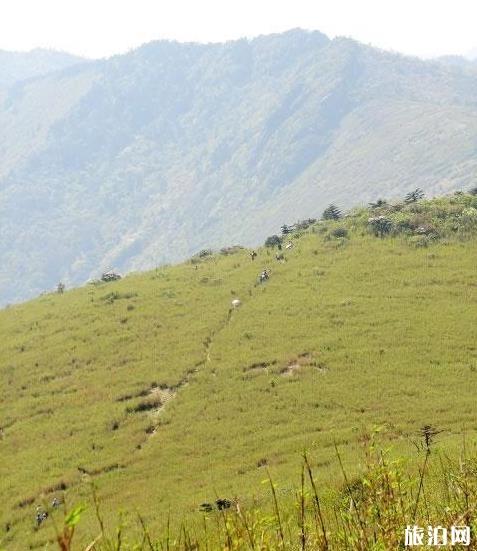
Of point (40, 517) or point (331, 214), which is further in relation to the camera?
point (331, 214)

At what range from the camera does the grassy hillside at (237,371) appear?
28875 mm

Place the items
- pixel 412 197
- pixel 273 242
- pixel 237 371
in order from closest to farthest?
1. pixel 237 371
2. pixel 273 242
3. pixel 412 197

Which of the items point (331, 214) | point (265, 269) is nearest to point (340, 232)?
point (265, 269)

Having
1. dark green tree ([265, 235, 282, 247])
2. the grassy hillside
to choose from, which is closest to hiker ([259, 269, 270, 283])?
the grassy hillside

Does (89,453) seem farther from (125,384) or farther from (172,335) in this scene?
(172,335)

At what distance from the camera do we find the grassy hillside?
2888 centimetres

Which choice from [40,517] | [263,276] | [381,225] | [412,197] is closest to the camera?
[40,517]

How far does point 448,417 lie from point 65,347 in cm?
3079

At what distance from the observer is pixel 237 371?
40.6 metres

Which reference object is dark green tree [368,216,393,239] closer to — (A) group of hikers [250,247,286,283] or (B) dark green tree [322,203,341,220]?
(A) group of hikers [250,247,286,283]

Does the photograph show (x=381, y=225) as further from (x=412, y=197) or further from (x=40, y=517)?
(x=40, y=517)

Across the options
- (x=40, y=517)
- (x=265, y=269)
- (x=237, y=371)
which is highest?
(x=265, y=269)

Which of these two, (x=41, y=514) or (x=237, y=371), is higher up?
(x=237, y=371)

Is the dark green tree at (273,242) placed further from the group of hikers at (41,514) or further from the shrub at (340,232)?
the group of hikers at (41,514)
